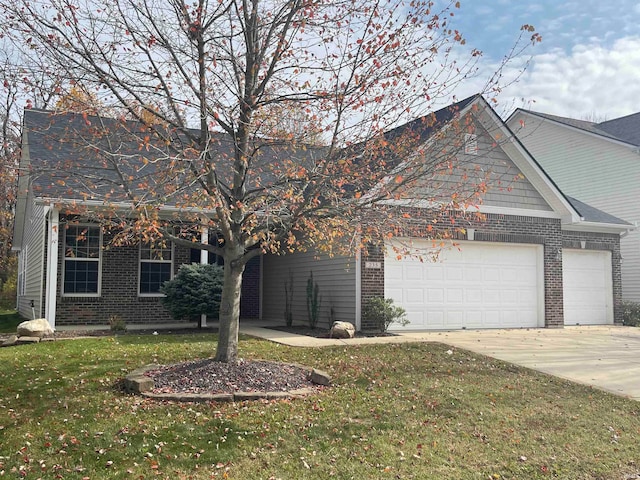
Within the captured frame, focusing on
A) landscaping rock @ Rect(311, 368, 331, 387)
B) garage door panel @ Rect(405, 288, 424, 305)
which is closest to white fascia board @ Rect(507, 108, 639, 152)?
garage door panel @ Rect(405, 288, 424, 305)

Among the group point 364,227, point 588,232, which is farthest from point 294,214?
point 588,232

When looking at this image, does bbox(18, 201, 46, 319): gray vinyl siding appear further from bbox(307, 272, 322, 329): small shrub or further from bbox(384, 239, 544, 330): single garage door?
bbox(384, 239, 544, 330): single garage door

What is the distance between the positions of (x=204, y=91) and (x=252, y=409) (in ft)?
12.5

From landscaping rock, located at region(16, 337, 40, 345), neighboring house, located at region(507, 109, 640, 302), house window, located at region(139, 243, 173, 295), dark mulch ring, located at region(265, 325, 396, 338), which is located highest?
neighboring house, located at region(507, 109, 640, 302)

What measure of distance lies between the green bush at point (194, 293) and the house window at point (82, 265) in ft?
7.62

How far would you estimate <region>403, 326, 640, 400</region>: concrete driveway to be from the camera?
909 cm

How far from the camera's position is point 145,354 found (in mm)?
9430

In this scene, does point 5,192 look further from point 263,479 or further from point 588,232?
point 263,479

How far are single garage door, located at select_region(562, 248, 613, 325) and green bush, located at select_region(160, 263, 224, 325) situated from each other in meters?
10.5

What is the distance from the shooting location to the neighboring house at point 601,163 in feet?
69.6

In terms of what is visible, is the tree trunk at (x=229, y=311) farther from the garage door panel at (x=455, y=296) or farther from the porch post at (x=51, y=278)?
the garage door panel at (x=455, y=296)

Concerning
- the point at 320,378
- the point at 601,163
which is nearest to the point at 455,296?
the point at 320,378

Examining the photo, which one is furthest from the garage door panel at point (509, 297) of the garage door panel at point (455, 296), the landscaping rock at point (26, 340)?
the landscaping rock at point (26, 340)

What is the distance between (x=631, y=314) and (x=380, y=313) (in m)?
9.89
